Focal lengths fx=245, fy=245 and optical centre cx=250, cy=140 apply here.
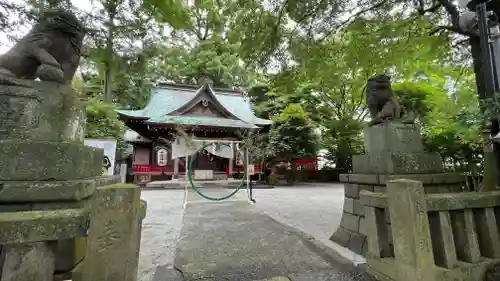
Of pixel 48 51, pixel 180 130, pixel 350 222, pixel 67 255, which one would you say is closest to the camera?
pixel 67 255

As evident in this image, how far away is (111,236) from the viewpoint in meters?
1.34

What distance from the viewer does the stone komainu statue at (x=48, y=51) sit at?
197cm

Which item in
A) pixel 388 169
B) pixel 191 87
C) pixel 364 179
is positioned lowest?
pixel 364 179

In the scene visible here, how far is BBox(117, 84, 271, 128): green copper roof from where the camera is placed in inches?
530

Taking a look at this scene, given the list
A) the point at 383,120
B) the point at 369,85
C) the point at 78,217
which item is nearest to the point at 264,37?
the point at 369,85

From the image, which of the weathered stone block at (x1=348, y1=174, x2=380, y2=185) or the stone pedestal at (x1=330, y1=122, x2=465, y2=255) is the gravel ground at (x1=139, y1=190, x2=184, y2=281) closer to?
the stone pedestal at (x1=330, y1=122, x2=465, y2=255)

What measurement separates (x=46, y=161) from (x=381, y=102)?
3616 millimetres

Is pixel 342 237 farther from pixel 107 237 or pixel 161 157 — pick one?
pixel 161 157

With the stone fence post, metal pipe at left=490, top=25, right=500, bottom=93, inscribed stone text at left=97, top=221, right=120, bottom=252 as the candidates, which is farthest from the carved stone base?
metal pipe at left=490, top=25, right=500, bottom=93

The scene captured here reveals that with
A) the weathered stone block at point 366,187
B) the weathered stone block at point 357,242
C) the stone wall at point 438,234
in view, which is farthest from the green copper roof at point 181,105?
the stone wall at point 438,234

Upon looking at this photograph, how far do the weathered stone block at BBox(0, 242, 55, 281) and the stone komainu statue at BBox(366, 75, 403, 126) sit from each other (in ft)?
11.2

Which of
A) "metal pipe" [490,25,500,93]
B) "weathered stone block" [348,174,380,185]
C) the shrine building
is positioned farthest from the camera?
the shrine building

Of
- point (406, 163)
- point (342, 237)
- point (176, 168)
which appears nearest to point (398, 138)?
point (406, 163)

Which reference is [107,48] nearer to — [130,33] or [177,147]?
[130,33]
